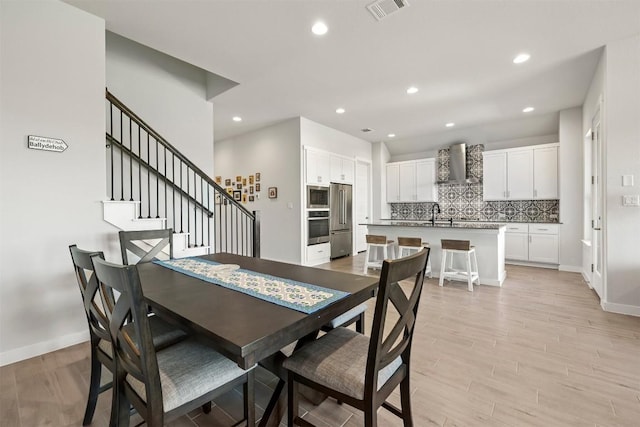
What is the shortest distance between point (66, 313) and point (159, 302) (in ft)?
6.13

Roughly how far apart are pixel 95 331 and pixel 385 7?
3138 millimetres

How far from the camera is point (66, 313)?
2.44m

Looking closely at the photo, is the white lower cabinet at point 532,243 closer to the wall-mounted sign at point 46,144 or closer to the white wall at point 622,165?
the white wall at point 622,165

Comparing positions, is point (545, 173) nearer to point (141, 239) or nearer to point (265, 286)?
point (265, 286)

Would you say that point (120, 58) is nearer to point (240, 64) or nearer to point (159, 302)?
point (240, 64)

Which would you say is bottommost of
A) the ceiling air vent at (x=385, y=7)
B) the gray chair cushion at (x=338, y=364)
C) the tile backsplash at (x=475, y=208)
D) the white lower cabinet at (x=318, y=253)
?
the white lower cabinet at (x=318, y=253)

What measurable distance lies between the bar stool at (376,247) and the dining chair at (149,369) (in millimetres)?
3696

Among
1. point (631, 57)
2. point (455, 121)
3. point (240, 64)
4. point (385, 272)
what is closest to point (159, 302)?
point (385, 272)

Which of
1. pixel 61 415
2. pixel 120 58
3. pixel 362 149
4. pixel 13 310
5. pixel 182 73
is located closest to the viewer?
pixel 61 415

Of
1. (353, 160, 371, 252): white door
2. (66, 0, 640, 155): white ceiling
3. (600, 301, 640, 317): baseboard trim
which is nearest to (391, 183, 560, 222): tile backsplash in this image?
(353, 160, 371, 252): white door

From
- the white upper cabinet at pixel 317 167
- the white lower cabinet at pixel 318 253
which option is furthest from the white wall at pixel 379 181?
the white lower cabinet at pixel 318 253

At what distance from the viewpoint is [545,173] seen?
5.45m

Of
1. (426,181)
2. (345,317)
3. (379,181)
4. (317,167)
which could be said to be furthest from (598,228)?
(379,181)

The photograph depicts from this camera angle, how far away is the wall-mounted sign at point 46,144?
2.24 m
